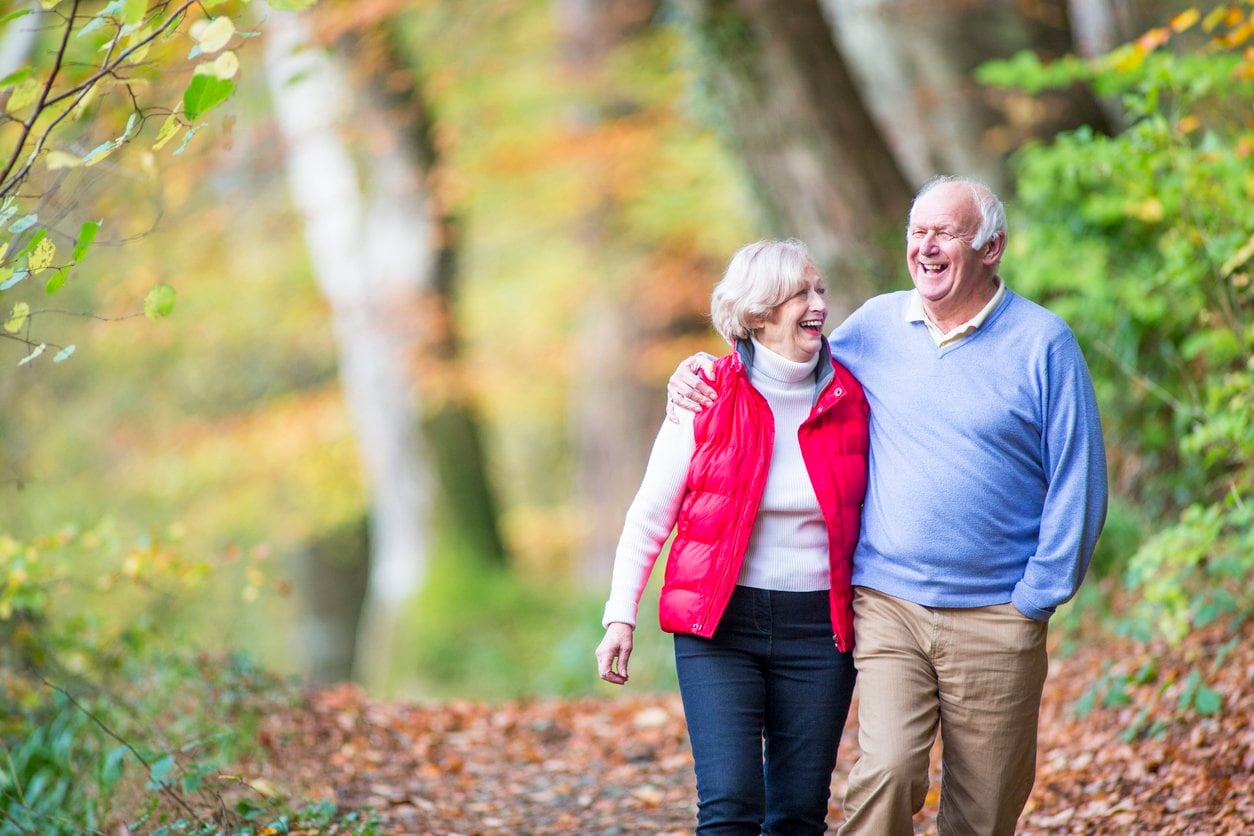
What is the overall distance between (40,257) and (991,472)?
2492 mm

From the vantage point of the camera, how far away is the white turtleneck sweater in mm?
3162

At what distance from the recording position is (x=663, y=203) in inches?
476

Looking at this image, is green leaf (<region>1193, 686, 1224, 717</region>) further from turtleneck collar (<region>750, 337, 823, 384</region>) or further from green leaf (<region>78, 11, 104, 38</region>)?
green leaf (<region>78, 11, 104, 38</region>)

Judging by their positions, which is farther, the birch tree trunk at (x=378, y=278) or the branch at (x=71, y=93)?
the birch tree trunk at (x=378, y=278)

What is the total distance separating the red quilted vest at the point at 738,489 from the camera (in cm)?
311

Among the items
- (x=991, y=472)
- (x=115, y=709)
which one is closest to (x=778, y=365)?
(x=991, y=472)

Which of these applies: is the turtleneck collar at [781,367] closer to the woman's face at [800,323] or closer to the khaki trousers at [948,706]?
the woman's face at [800,323]

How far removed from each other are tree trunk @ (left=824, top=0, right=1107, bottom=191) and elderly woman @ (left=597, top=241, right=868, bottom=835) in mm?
5706

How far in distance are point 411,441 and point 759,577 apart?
8877mm

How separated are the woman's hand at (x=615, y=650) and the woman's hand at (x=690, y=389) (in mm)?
543

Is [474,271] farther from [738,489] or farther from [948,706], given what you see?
[948,706]

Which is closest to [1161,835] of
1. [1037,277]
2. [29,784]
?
[1037,277]

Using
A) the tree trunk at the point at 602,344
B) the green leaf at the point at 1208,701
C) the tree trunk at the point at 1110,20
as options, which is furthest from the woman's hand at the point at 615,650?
the tree trunk at the point at 602,344

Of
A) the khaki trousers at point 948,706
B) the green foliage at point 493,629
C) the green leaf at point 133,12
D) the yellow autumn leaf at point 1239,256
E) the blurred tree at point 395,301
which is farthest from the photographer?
the blurred tree at point 395,301
